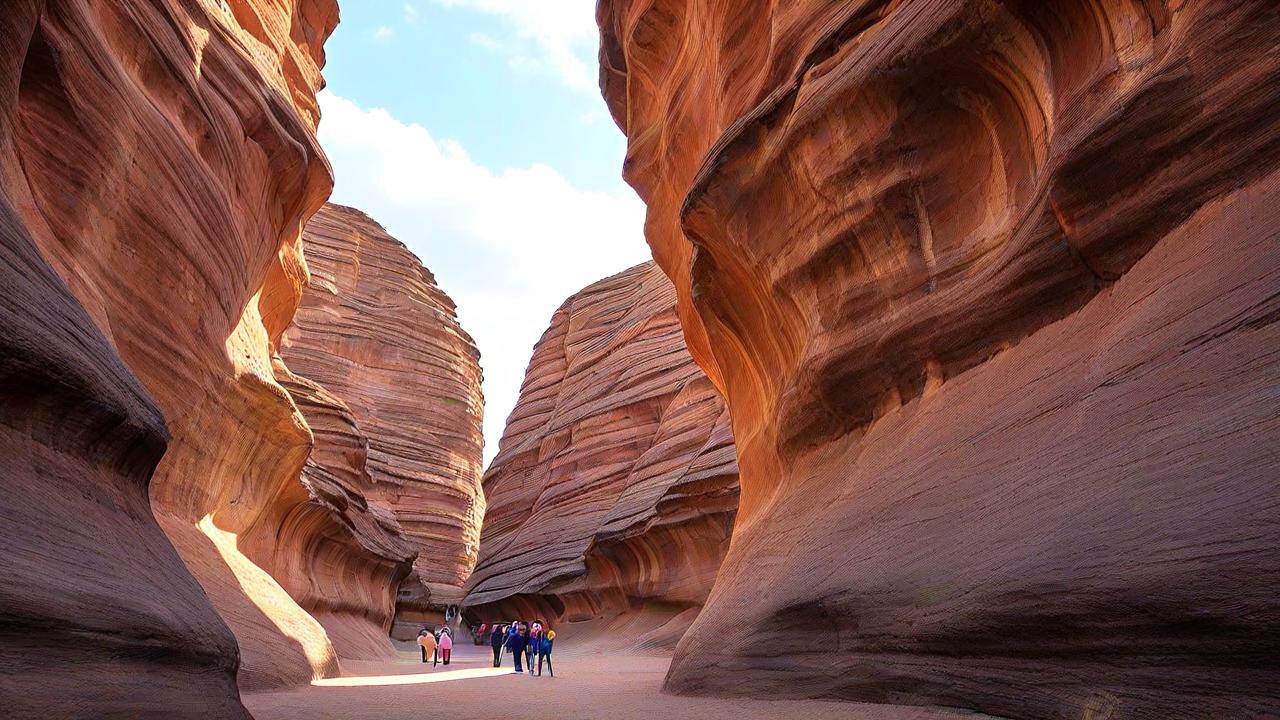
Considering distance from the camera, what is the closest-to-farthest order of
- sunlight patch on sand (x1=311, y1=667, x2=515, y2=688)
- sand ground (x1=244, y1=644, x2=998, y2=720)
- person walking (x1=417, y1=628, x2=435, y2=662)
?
1. sand ground (x1=244, y1=644, x2=998, y2=720)
2. sunlight patch on sand (x1=311, y1=667, x2=515, y2=688)
3. person walking (x1=417, y1=628, x2=435, y2=662)

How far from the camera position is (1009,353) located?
674cm

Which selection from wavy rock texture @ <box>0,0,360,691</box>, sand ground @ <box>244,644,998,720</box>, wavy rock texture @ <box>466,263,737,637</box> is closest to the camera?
sand ground @ <box>244,644,998,720</box>

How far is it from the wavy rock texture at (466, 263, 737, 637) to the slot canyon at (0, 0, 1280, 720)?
5297 mm

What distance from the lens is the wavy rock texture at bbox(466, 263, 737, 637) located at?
22.2m

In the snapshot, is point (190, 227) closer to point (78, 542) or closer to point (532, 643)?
point (78, 542)

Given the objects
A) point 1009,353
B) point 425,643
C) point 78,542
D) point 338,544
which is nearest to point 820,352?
point 1009,353

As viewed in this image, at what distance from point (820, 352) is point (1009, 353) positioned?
8.61ft

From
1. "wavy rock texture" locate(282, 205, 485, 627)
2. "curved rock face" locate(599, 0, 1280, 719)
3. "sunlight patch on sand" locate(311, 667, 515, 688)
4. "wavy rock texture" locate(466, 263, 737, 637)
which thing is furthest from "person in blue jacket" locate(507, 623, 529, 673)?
"wavy rock texture" locate(282, 205, 485, 627)

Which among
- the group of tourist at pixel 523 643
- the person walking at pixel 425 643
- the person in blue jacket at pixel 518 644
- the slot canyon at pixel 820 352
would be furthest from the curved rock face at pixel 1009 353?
the person walking at pixel 425 643

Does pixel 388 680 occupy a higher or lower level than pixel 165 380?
lower

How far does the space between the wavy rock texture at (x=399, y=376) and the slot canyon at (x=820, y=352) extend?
82.3 feet

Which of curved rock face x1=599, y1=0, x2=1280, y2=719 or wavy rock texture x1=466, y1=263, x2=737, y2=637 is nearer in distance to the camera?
curved rock face x1=599, y1=0, x2=1280, y2=719

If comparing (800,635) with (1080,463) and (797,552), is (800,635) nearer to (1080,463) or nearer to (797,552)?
(797,552)

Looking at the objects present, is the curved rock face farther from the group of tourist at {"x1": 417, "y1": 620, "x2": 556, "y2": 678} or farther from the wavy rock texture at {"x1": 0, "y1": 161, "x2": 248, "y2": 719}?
the wavy rock texture at {"x1": 0, "y1": 161, "x2": 248, "y2": 719}
